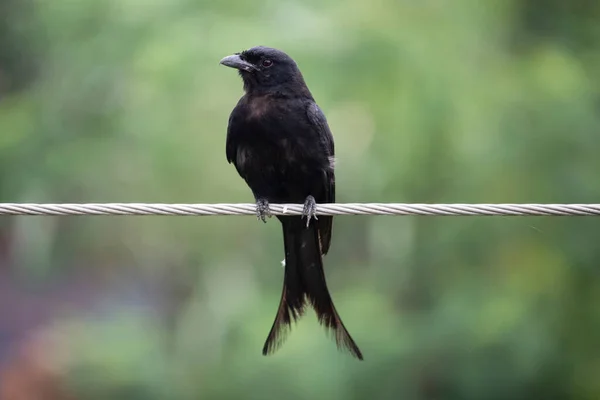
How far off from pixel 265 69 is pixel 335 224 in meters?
2.93

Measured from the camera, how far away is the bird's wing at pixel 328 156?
3480 millimetres

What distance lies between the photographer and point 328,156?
139 inches

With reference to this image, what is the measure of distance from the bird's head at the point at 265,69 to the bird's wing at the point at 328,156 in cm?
18

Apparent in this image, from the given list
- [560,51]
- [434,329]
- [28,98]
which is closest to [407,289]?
[434,329]

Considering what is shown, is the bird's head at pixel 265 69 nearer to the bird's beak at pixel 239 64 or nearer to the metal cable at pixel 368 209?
the bird's beak at pixel 239 64

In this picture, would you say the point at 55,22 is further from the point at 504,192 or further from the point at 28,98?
the point at 504,192

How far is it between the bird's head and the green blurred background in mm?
2449

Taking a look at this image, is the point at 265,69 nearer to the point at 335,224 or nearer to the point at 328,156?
the point at 328,156

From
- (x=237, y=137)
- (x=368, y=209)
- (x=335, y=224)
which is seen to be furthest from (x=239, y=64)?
(x=335, y=224)

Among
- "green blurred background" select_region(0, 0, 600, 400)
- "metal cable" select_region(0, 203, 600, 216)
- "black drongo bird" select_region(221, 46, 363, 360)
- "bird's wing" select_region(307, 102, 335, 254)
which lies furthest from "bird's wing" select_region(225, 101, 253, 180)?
"green blurred background" select_region(0, 0, 600, 400)

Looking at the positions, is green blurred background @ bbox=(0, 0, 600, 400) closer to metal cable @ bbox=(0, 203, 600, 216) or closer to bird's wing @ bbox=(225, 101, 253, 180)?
bird's wing @ bbox=(225, 101, 253, 180)

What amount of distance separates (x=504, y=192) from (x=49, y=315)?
3.90 m

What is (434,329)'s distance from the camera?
6426 millimetres

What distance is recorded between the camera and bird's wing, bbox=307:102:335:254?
3.48 meters
